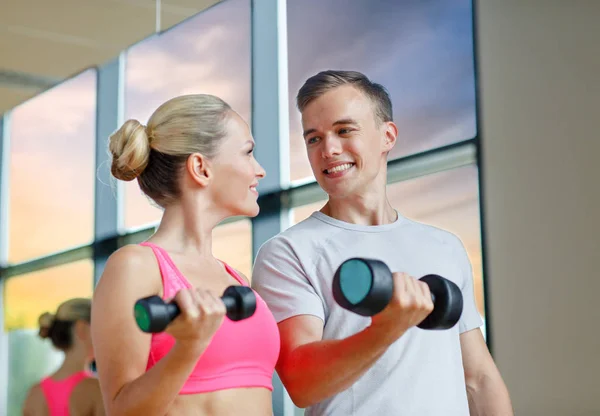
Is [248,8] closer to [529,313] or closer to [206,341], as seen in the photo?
[529,313]

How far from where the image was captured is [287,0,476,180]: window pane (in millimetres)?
2371

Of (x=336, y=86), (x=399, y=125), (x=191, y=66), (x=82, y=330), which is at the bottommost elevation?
(x=82, y=330)

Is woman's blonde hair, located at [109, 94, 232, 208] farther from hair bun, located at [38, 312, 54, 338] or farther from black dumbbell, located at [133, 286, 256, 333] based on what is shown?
hair bun, located at [38, 312, 54, 338]

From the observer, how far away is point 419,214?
2.49 metres

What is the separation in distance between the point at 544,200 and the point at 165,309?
1.41 meters

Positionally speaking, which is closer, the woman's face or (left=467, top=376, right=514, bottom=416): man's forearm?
the woman's face

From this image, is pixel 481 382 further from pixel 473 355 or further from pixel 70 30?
pixel 70 30

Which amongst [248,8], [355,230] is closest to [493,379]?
[355,230]

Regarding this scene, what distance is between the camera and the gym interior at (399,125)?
6.75 feet

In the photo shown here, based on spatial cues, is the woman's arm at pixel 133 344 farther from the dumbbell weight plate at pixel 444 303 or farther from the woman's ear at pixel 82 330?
the woman's ear at pixel 82 330

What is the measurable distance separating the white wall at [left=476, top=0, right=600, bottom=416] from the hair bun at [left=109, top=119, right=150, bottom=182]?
1092 mm

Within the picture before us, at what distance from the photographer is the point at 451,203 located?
234 cm

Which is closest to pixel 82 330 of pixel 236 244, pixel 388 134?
pixel 236 244

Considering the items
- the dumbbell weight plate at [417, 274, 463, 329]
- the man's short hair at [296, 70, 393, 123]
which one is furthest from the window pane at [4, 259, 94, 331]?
the dumbbell weight plate at [417, 274, 463, 329]
